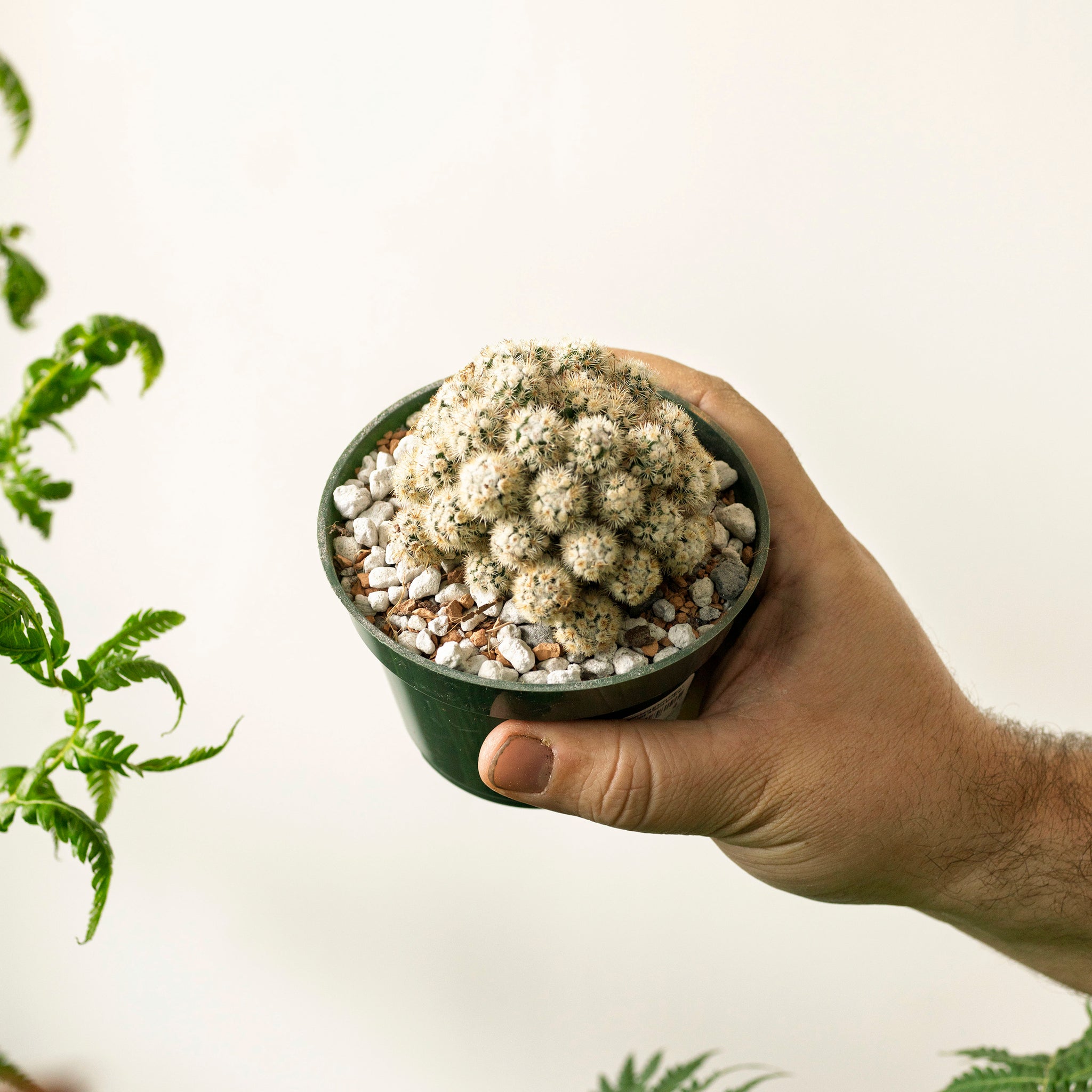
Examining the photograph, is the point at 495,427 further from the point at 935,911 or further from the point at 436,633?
the point at 935,911

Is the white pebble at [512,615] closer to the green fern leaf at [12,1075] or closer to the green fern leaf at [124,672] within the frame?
the green fern leaf at [124,672]

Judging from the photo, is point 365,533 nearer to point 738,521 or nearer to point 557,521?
point 557,521

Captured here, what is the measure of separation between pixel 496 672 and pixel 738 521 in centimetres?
47

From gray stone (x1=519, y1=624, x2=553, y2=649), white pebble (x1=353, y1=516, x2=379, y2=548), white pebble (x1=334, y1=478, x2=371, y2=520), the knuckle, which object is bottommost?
the knuckle

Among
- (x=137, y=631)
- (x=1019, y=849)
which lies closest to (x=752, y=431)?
(x=1019, y=849)

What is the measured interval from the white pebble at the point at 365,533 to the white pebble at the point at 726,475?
570mm

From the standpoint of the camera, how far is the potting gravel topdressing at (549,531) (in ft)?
3.93

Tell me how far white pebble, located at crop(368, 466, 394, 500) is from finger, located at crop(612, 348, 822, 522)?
17.6 inches

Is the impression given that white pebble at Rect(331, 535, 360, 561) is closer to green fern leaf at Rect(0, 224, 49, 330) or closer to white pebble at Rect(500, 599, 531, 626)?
white pebble at Rect(500, 599, 531, 626)

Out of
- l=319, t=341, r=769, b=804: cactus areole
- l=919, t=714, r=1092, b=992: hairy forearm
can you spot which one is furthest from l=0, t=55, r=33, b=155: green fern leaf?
l=919, t=714, r=1092, b=992: hairy forearm

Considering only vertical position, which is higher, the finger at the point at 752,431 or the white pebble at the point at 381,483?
the finger at the point at 752,431

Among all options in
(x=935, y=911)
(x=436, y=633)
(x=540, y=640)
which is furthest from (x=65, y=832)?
(x=935, y=911)

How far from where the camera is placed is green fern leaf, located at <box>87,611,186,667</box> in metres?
1.26

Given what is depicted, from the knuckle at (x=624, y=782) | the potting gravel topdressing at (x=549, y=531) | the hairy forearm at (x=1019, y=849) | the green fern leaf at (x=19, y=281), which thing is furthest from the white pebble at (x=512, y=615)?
the hairy forearm at (x=1019, y=849)
